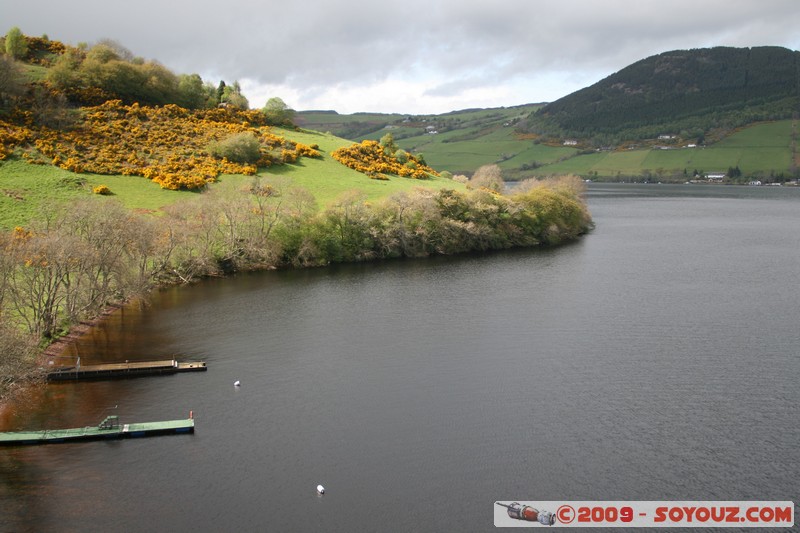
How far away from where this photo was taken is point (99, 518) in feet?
95.5

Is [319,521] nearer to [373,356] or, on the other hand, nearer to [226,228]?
[373,356]

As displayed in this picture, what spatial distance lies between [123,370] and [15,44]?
316ft

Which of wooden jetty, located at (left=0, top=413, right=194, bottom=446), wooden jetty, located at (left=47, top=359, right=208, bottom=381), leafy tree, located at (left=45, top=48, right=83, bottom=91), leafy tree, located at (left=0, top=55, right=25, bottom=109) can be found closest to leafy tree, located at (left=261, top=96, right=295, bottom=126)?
leafy tree, located at (left=45, top=48, right=83, bottom=91)

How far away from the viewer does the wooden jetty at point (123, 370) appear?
45750 millimetres

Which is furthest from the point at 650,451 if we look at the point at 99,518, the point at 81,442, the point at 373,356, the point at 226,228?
the point at 226,228

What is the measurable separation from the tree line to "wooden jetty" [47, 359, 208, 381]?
10.5 feet

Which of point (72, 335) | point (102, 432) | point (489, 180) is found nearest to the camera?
point (102, 432)

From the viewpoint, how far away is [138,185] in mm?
93062

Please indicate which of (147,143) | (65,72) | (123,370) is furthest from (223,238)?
(65,72)

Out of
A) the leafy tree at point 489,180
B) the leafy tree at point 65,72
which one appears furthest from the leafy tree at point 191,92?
the leafy tree at point 489,180

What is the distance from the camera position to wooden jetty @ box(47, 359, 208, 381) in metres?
45.8

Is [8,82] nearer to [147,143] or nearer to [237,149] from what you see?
[147,143]

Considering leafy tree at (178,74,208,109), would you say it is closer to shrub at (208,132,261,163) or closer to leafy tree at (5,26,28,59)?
shrub at (208,132,261,163)

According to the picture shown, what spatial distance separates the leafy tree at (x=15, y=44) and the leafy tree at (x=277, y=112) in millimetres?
45667
